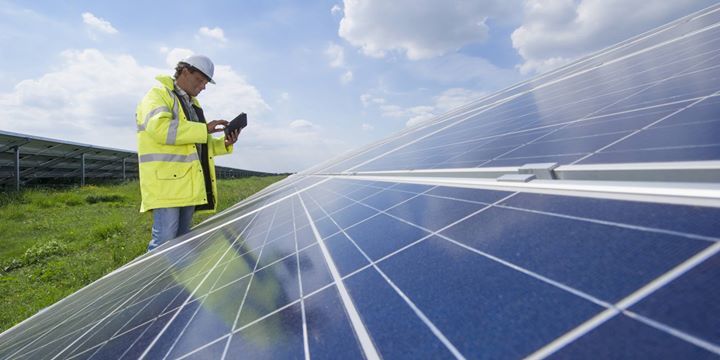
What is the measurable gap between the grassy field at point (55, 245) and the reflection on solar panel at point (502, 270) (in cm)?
436

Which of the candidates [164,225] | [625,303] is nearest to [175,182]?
[164,225]

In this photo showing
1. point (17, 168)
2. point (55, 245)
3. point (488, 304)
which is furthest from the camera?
point (17, 168)

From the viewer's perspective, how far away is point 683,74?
2.47 m

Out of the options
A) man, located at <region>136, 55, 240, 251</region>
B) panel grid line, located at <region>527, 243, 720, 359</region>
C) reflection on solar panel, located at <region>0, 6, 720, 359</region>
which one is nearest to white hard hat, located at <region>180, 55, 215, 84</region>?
man, located at <region>136, 55, 240, 251</region>

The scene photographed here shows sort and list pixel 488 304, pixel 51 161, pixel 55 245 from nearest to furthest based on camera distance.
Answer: pixel 488 304 < pixel 55 245 < pixel 51 161

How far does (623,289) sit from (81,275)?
8.31m

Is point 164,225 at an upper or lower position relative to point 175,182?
lower

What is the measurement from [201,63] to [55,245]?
20.5 feet

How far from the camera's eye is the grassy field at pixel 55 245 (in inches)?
225

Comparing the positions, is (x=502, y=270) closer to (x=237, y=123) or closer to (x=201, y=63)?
(x=237, y=123)

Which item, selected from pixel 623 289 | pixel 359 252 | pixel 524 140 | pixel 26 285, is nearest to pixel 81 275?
pixel 26 285

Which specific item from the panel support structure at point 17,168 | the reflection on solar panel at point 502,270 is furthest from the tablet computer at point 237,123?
the panel support structure at point 17,168

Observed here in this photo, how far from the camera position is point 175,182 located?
15.4 ft

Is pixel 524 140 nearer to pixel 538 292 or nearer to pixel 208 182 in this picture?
pixel 538 292
